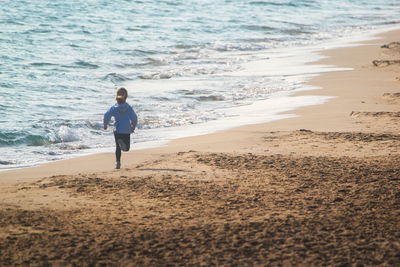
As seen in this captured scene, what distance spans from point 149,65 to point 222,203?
1327 cm

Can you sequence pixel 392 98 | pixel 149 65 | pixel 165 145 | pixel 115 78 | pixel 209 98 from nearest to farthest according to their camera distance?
pixel 165 145
pixel 392 98
pixel 209 98
pixel 115 78
pixel 149 65

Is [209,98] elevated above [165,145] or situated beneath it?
elevated above

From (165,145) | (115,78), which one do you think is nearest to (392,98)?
(165,145)

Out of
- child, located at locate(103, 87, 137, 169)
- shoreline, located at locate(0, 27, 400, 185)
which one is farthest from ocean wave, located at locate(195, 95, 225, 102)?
child, located at locate(103, 87, 137, 169)

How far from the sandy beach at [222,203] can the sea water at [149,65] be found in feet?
5.58

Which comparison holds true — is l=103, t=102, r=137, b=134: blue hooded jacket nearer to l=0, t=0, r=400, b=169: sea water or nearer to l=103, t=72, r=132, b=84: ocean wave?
l=0, t=0, r=400, b=169: sea water

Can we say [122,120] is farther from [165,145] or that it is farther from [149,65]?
[149,65]

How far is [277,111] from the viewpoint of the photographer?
10.5 metres

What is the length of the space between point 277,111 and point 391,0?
135 feet

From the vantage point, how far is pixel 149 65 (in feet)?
59.3

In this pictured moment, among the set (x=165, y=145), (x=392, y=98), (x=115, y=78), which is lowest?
(x=165, y=145)

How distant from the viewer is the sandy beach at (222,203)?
4.16 metres

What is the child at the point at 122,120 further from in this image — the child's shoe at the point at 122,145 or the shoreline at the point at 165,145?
the shoreline at the point at 165,145

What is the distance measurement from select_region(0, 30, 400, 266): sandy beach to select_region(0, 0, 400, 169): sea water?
170 centimetres
